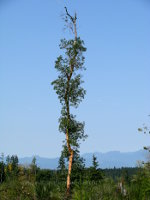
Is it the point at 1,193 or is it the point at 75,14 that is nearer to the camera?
the point at 1,193

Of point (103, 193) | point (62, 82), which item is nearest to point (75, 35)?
point (62, 82)

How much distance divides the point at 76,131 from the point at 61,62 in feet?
19.6

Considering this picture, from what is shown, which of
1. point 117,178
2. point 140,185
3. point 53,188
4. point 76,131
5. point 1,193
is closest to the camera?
point 140,185

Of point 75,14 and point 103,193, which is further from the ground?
point 75,14

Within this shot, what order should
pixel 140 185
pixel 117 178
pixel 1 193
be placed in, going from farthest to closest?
pixel 1 193, pixel 117 178, pixel 140 185

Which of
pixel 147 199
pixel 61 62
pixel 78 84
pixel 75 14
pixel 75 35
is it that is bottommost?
pixel 147 199

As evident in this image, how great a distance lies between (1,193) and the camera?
427 inches

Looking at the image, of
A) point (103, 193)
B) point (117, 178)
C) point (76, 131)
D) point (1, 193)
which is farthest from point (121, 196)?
point (76, 131)

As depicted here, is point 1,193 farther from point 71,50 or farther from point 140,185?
point 71,50

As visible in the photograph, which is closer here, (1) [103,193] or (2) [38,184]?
(1) [103,193]

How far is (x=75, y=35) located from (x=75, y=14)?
2.14 meters

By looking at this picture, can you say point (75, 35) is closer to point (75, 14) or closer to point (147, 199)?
point (75, 14)

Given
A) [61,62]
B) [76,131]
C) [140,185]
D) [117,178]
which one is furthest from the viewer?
[61,62]

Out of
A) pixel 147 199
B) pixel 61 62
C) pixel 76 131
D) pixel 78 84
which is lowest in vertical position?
pixel 147 199
